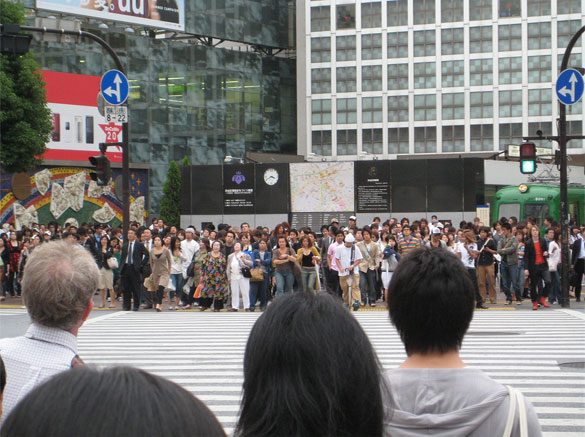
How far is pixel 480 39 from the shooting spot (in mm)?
76562

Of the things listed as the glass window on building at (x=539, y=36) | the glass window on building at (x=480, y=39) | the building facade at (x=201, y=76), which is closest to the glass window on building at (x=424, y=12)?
the glass window on building at (x=480, y=39)

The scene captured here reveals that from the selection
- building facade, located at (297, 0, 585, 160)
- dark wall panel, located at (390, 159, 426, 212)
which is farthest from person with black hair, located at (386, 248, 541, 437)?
building facade, located at (297, 0, 585, 160)

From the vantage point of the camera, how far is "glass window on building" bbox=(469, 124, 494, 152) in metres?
77.6

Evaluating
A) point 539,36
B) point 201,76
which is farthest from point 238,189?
point 539,36

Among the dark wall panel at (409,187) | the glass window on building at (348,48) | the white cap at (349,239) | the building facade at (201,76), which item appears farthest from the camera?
the glass window on building at (348,48)

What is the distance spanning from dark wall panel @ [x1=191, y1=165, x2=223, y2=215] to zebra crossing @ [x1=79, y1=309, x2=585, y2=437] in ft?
→ 57.6

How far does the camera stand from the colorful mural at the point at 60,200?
49.9m

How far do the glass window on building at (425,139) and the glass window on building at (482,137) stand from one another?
326 centimetres

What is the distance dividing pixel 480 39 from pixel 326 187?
4656 centimetres

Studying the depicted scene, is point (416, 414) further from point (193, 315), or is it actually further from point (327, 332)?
point (193, 315)

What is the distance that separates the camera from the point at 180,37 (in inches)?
2721

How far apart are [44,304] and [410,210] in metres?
31.7

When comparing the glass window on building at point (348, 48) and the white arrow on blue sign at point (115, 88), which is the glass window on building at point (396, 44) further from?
the white arrow on blue sign at point (115, 88)

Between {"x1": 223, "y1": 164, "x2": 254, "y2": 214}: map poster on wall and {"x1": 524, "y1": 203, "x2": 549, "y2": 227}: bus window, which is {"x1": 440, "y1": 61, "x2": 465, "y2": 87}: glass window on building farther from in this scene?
{"x1": 524, "y1": 203, "x2": 549, "y2": 227}: bus window
